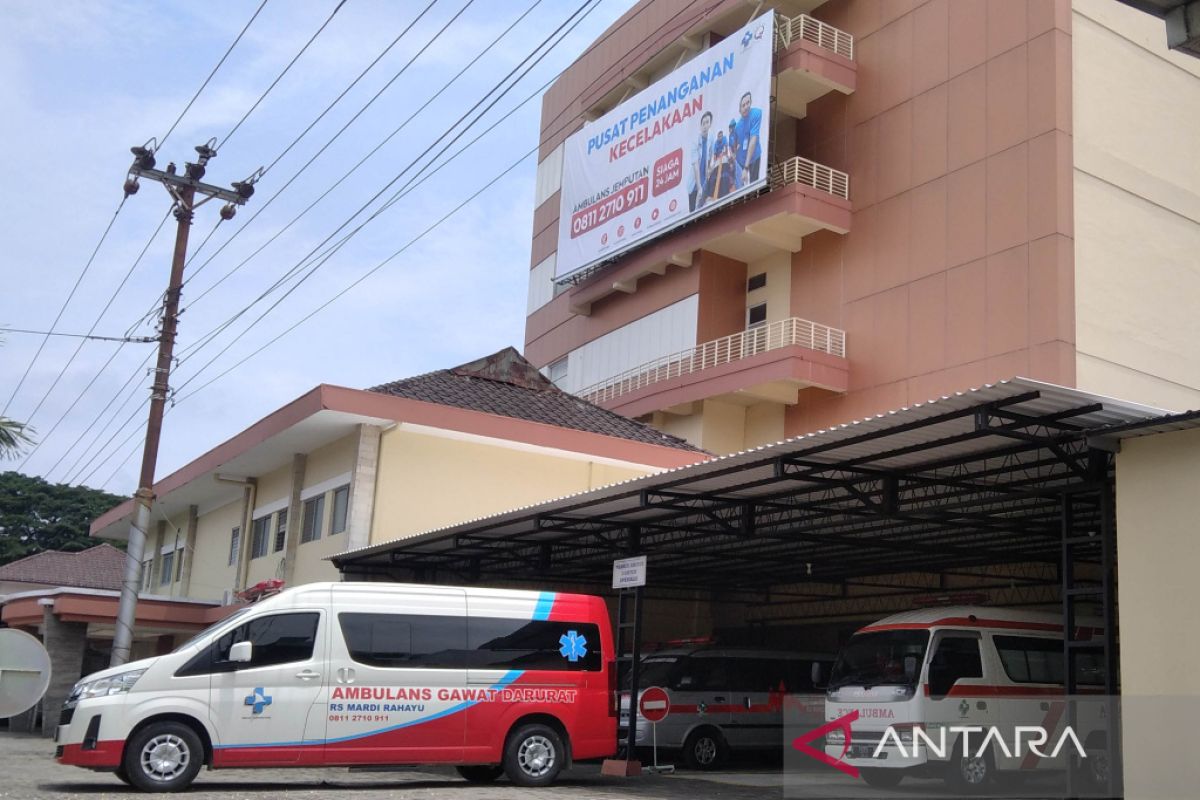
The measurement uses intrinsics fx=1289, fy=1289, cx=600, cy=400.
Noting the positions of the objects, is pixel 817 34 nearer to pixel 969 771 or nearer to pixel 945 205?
pixel 945 205

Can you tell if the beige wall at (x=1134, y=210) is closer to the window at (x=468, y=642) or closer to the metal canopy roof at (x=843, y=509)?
the metal canopy roof at (x=843, y=509)

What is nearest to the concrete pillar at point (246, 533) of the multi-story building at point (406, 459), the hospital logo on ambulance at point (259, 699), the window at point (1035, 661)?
the multi-story building at point (406, 459)

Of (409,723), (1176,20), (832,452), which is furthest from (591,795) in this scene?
(1176,20)

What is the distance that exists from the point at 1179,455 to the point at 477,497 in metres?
15.4

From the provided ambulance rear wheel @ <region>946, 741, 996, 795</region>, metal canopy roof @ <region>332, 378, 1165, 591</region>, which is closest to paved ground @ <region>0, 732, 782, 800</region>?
ambulance rear wheel @ <region>946, 741, 996, 795</region>

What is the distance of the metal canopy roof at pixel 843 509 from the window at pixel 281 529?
11.7ft

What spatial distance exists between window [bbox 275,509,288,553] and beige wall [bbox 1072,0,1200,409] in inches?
665

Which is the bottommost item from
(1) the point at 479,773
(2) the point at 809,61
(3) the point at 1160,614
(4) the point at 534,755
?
(1) the point at 479,773

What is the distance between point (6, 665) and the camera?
43.7ft

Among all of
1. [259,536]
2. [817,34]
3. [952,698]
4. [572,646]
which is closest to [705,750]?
[952,698]

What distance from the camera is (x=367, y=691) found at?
1480 centimetres

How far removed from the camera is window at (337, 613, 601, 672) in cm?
1508

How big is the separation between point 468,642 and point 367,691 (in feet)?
4.60

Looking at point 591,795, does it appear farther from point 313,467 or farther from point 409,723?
point 313,467
